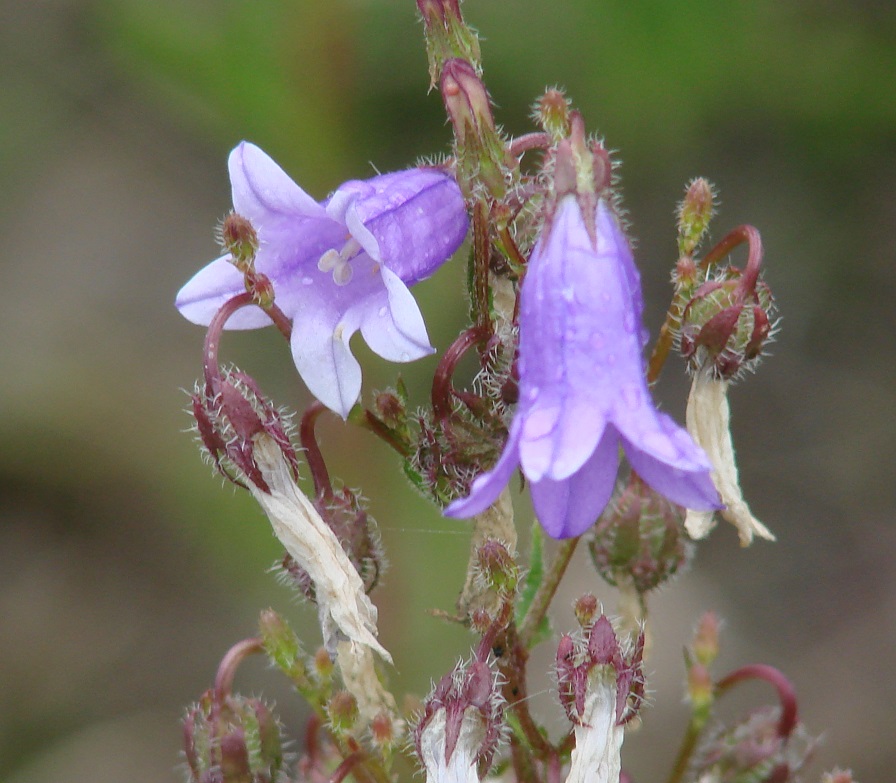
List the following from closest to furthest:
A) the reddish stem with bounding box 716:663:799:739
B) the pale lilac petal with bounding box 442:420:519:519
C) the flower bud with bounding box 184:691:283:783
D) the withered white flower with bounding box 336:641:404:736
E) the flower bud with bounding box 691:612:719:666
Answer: the pale lilac petal with bounding box 442:420:519:519, the flower bud with bounding box 184:691:283:783, the withered white flower with bounding box 336:641:404:736, the reddish stem with bounding box 716:663:799:739, the flower bud with bounding box 691:612:719:666

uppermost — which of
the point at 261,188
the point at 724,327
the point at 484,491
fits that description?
the point at 261,188

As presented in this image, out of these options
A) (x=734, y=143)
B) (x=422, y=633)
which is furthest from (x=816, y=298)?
(x=422, y=633)

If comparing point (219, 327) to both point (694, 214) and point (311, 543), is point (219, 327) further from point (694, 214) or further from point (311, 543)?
point (694, 214)

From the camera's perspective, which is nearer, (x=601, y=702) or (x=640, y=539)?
(x=601, y=702)

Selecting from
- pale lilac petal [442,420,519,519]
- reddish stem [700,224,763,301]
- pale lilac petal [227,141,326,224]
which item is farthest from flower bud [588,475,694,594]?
pale lilac petal [227,141,326,224]

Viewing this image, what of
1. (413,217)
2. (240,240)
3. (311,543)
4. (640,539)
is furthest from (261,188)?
(640,539)

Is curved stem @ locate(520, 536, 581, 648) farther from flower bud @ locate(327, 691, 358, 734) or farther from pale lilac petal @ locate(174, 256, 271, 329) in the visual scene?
pale lilac petal @ locate(174, 256, 271, 329)
